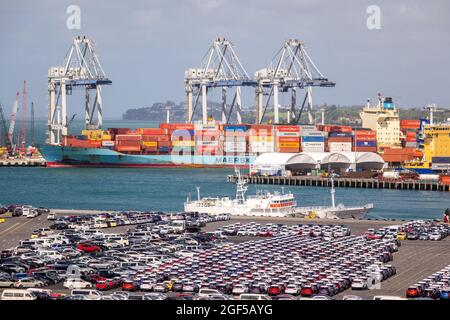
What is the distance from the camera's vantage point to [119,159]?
60.8 meters

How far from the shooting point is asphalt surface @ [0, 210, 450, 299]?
599 inches

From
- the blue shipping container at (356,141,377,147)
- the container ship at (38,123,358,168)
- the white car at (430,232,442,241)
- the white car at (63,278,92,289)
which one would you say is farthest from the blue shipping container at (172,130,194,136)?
the white car at (63,278,92,289)

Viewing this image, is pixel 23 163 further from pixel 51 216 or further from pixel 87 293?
pixel 87 293

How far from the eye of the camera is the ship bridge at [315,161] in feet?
178

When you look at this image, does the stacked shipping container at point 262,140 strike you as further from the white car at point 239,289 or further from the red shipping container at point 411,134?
the white car at point 239,289

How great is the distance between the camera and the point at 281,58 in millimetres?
68000

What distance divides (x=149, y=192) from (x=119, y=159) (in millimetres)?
18034

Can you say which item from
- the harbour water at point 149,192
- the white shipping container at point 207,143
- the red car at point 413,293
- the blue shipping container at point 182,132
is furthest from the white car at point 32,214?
the blue shipping container at point 182,132

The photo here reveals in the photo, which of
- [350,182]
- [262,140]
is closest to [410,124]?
[262,140]

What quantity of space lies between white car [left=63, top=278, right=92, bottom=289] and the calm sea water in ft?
62.4

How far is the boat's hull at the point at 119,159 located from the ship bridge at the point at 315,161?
4.59 m

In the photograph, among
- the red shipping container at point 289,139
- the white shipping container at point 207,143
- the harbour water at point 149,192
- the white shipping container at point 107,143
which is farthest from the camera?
the white shipping container at point 207,143
